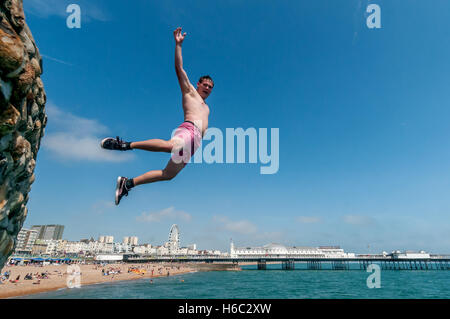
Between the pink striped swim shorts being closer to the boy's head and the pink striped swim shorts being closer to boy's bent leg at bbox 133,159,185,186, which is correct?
boy's bent leg at bbox 133,159,185,186

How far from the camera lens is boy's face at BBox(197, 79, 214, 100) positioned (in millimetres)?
4230

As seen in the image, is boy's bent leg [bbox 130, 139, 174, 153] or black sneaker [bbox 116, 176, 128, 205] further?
black sneaker [bbox 116, 176, 128, 205]

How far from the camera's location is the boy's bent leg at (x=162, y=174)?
379cm

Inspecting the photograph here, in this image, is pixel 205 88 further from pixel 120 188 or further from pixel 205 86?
pixel 120 188

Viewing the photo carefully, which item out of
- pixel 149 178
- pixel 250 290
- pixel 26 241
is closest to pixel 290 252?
pixel 250 290

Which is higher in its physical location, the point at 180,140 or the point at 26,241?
the point at 180,140

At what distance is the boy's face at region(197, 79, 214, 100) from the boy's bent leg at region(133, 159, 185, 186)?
131 cm

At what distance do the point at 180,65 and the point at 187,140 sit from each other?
3.85ft

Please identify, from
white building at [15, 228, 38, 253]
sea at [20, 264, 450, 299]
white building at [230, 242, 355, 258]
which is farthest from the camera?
white building at [230, 242, 355, 258]

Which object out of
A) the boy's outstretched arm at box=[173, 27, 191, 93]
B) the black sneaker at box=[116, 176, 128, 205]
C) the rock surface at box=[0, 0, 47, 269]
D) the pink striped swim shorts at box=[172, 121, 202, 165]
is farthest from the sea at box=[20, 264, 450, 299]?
the boy's outstretched arm at box=[173, 27, 191, 93]

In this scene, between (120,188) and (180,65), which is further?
(120,188)

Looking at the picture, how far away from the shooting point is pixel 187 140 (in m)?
3.66
